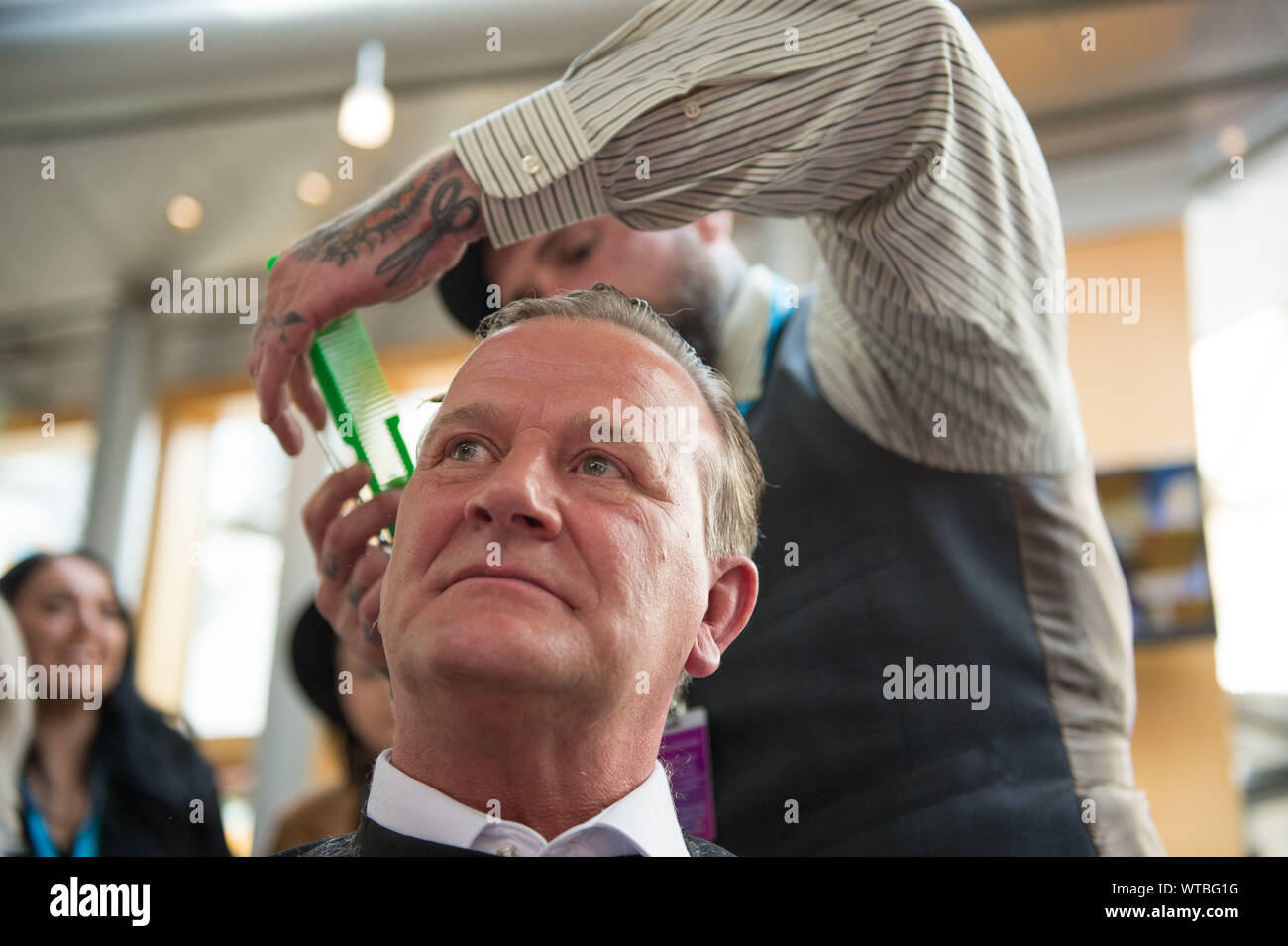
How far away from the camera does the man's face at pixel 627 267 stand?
1.24m

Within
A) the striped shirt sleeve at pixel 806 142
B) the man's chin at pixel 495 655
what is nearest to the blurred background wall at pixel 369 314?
the striped shirt sleeve at pixel 806 142

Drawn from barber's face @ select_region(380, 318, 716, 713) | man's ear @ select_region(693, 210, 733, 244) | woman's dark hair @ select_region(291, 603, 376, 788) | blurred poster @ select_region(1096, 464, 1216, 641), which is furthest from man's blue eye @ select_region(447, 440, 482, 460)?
blurred poster @ select_region(1096, 464, 1216, 641)

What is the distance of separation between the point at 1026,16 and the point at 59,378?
5051 millimetres

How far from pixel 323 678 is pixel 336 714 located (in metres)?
0.13

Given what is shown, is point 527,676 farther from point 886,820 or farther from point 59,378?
point 59,378

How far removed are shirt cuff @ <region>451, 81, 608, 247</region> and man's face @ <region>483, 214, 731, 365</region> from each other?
169 millimetres

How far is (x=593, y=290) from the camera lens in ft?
3.44

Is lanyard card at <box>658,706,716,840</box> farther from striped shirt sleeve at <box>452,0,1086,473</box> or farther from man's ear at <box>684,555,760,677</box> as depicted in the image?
striped shirt sleeve at <box>452,0,1086,473</box>

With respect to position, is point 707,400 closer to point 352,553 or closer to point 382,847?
point 352,553

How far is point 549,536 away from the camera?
0.86m

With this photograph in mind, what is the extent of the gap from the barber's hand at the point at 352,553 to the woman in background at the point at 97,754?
271mm

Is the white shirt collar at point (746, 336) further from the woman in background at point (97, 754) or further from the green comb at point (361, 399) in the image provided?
the woman in background at point (97, 754)
